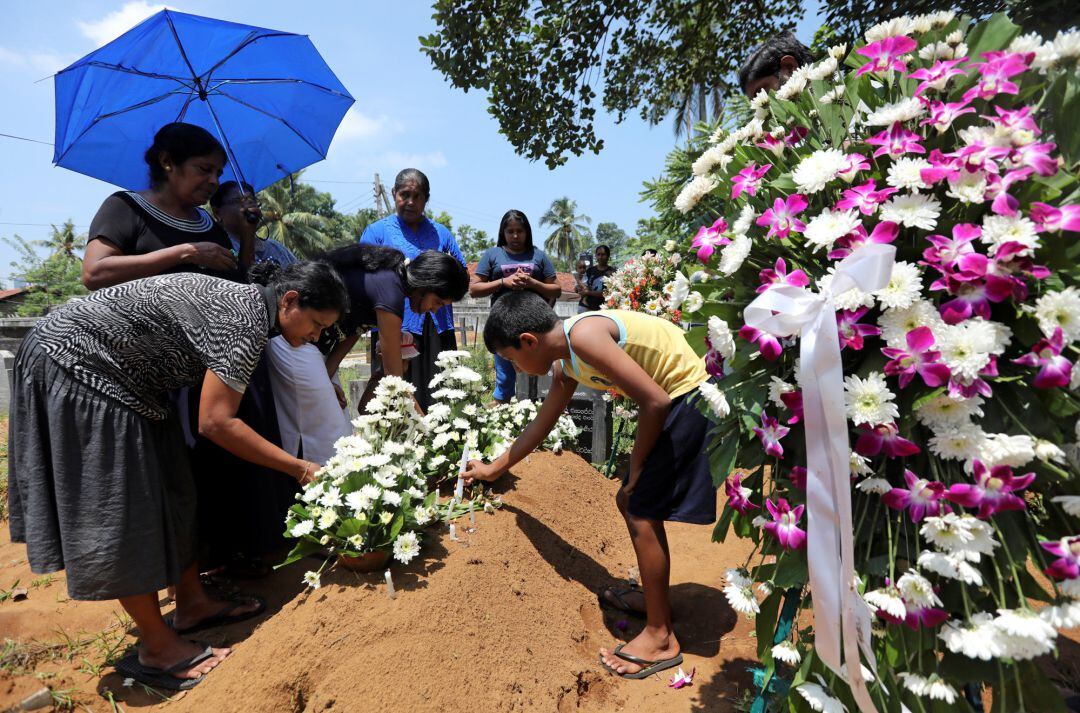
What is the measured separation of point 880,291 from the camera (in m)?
1.17

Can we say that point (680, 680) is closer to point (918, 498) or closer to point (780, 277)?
point (918, 498)

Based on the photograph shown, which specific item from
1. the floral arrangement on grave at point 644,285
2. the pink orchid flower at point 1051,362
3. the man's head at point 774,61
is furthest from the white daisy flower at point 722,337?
the floral arrangement on grave at point 644,285

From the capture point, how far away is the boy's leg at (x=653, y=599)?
7.86 ft

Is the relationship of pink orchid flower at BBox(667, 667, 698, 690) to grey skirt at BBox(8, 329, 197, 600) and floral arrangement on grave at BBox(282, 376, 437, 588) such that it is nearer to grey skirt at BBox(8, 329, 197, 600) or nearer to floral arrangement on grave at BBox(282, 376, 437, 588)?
floral arrangement on grave at BBox(282, 376, 437, 588)

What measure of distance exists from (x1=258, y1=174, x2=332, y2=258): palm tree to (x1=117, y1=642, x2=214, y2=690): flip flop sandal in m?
30.4

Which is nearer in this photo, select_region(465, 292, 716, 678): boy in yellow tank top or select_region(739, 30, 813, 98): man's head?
select_region(465, 292, 716, 678): boy in yellow tank top

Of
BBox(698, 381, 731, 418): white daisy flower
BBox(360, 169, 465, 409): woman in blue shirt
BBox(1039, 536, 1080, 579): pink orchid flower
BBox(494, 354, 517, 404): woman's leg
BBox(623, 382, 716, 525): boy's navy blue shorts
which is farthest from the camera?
BBox(494, 354, 517, 404): woman's leg

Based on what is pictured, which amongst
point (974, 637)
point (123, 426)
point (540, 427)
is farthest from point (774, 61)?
point (123, 426)

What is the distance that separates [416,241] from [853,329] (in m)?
3.45

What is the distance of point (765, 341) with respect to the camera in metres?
1.32

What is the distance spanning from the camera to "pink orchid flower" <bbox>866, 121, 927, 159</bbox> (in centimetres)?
122

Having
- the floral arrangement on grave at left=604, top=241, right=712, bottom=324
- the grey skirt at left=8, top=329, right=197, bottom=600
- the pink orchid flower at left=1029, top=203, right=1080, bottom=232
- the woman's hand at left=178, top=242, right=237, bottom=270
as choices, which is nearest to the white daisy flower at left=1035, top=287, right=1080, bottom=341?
the pink orchid flower at left=1029, top=203, right=1080, bottom=232

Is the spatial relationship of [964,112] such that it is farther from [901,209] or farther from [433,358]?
[433,358]

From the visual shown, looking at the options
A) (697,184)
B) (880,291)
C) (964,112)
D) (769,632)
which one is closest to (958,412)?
(880,291)
